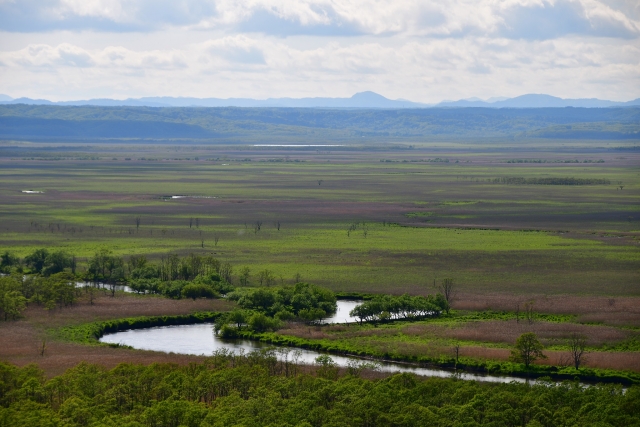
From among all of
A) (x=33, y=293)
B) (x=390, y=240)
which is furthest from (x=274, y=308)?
(x=390, y=240)

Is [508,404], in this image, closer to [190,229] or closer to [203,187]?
[190,229]

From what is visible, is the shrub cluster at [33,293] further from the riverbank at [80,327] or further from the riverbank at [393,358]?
the riverbank at [393,358]

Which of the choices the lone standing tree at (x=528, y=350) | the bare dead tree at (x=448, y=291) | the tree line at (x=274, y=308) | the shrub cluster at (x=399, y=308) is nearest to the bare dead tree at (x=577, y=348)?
the lone standing tree at (x=528, y=350)

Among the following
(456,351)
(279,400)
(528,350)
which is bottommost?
(456,351)

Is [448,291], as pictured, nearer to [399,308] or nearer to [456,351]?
[399,308]

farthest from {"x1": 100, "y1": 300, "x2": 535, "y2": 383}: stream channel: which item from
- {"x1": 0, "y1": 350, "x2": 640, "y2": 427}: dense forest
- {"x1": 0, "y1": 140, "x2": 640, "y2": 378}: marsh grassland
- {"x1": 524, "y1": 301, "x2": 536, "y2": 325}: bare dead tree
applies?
{"x1": 524, "y1": 301, "x2": 536, "y2": 325}: bare dead tree

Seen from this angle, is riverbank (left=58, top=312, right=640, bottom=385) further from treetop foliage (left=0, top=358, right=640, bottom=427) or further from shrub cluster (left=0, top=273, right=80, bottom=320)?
shrub cluster (left=0, top=273, right=80, bottom=320)
